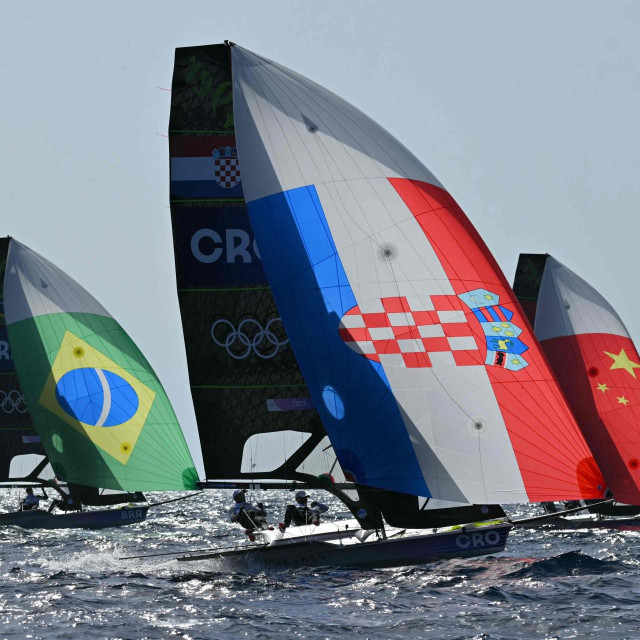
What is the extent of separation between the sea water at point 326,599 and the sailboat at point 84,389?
776cm

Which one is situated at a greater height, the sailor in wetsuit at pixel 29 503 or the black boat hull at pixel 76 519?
the sailor in wetsuit at pixel 29 503

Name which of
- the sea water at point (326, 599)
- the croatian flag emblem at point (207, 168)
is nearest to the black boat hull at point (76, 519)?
the sea water at point (326, 599)

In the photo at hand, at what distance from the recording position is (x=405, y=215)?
1666 centimetres

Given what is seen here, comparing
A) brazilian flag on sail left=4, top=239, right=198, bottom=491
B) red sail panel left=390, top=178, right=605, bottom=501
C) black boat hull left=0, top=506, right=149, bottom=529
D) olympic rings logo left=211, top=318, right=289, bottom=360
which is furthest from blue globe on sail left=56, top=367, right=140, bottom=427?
red sail panel left=390, top=178, right=605, bottom=501

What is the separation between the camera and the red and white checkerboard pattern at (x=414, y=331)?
638 inches

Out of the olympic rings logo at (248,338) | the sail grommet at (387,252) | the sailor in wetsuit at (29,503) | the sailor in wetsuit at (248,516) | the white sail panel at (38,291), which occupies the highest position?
the white sail panel at (38,291)

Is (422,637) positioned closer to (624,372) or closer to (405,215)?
(405,215)

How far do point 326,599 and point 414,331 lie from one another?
4.10 meters

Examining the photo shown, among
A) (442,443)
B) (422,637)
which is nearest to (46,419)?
(442,443)

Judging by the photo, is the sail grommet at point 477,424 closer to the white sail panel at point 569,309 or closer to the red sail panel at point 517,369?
the red sail panel at point 517,369

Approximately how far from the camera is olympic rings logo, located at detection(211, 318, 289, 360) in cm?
1894

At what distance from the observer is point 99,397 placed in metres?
28.5

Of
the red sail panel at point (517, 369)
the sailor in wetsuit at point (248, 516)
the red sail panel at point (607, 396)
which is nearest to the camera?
the red sail panel at point (517, 369)

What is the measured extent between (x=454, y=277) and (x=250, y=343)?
13.9 feet
